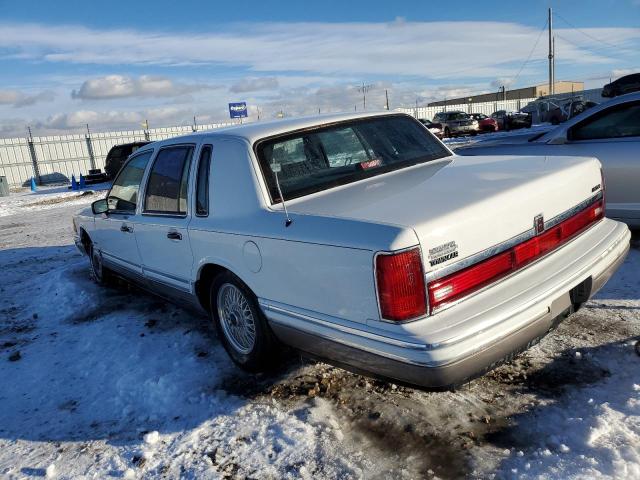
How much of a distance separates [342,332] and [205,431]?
3.46 ft

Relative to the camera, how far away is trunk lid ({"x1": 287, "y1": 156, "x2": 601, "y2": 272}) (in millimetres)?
2410

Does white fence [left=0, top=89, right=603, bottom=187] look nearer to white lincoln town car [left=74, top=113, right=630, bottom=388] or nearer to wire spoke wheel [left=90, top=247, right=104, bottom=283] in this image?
wire spoke wheel [left=90, top=247, right=104, bottom=283]

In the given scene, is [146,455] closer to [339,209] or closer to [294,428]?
[294,428]

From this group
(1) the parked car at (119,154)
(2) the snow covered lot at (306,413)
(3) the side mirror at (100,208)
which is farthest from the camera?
(1) the parked car at (119,154)

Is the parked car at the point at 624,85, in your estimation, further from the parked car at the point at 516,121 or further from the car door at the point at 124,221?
the car door at the point at 124,221

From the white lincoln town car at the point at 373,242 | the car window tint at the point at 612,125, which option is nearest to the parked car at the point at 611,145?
the car window tint at the point at 612,125

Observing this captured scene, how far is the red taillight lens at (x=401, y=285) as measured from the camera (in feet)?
7.52

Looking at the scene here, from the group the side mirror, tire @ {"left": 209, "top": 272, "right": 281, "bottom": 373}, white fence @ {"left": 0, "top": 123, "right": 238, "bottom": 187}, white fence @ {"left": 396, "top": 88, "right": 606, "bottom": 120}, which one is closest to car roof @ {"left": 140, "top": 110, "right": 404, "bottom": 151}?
tire @ {"left": 209, "top": 272, "right": 281, "bottom": 373}

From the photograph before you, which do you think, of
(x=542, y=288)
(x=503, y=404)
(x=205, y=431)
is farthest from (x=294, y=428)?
(x=542, y=288)

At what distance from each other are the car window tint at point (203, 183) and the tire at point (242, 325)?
47 centimetres

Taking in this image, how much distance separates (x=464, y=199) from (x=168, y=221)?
2.28 metres

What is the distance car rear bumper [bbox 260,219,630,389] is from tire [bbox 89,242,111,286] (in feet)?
11.3

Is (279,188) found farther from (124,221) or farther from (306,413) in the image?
(124,221)

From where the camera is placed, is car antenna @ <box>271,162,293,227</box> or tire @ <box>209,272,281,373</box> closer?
car antenna @ <box>271,162,293,227</box>
